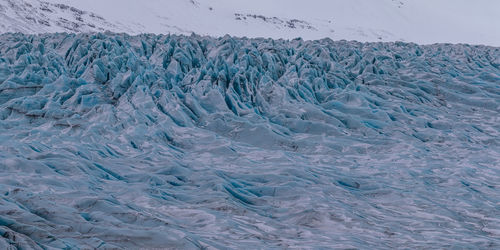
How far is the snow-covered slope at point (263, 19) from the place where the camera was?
96.5 feet

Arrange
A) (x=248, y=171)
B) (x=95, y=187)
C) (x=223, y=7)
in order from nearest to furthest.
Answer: (x=95, y=187) < (x=248, y=171) < (x=223, y=7)

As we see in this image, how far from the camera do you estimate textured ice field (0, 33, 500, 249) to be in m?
4.22

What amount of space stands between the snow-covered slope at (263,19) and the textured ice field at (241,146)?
57.5 ft

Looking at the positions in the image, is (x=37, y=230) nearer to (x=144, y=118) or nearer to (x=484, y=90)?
(x=144, y=118)

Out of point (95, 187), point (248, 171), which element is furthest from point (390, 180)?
point (95, 187)

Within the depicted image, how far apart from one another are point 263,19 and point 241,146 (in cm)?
3436

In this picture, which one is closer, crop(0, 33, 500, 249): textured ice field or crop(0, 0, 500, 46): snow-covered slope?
crop(0, 33, 500, 249): textured ice field

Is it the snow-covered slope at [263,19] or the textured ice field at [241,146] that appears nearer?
the textured ice field at [241,146]

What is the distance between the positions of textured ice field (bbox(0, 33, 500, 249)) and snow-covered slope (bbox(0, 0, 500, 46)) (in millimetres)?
17531

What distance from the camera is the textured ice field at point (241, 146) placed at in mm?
4219

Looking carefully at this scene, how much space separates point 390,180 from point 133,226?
283 cm

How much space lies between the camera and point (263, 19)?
40.5m

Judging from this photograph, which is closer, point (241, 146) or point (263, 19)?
point (241, 146)

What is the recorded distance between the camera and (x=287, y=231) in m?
4.31
